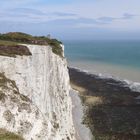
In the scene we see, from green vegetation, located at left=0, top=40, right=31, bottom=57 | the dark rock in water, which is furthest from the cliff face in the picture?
the dark rock in water

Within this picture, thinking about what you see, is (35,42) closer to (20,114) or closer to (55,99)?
(55,99)

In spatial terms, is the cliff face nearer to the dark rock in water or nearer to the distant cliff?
the distant cliff

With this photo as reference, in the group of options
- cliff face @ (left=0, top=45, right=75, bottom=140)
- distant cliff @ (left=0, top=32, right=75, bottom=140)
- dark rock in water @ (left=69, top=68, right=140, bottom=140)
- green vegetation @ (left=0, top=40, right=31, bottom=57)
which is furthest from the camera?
dark rock in water @ (left=69, top=68, right=140, bottom=140)

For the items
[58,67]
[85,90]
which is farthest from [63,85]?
[85,90]

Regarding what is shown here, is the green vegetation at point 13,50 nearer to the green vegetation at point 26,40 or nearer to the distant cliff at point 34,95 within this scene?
the distant cliff at point 34,95

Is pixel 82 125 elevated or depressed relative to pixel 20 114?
depressed
